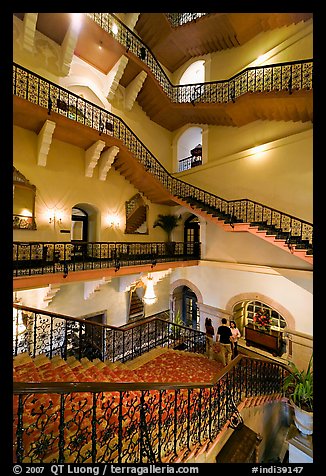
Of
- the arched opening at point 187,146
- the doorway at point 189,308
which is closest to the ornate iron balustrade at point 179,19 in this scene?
the arched opening at point 187,146

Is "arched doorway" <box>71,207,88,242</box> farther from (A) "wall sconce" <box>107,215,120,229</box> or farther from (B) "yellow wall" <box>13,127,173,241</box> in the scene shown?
(A) "wall sconce" <box>107,215,120,229</box>

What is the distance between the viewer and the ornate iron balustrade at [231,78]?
6652 mm

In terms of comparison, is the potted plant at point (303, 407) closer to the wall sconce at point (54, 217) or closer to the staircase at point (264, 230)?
the staircase at point (264, 230)

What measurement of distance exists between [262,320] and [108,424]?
7052mm

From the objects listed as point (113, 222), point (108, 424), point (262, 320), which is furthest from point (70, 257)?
point (262, 320)

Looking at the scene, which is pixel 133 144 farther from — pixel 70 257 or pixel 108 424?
pixel 108 424

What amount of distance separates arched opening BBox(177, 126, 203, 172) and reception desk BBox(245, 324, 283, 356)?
8515mm

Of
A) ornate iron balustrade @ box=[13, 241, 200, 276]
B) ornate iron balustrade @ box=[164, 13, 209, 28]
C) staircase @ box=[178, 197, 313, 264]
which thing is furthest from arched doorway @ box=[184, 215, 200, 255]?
ornate iron balustrade @ box=[164, 13, 209, 28]

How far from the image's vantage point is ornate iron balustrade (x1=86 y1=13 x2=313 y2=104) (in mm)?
6652

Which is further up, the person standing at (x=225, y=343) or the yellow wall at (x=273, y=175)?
the yellow wall at (x=273, y=175)

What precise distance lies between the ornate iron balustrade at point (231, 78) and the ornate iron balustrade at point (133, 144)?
8.38 ft

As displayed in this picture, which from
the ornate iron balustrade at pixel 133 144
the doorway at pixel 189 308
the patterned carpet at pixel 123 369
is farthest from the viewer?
the doorway at pixel 189 308
